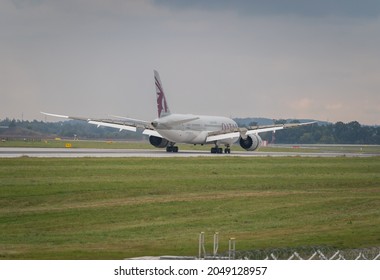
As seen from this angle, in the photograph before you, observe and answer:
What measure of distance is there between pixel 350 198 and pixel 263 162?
40605 mm

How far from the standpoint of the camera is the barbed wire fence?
157ft

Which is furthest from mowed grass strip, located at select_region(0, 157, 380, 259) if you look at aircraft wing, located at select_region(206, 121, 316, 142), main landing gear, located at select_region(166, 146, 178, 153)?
aircraft wing, located at select_region(206, 121, 316, 142)

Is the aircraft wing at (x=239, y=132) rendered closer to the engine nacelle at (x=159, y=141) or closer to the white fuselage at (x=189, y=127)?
the white fuselage at (x=189, y=127)

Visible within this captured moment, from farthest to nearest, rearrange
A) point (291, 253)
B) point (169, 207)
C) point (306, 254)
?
1. point (169, 207)
2. point (306, 254)
3. point (291, 253)

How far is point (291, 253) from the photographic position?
5181 centimetres

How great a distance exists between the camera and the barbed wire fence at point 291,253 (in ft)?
157

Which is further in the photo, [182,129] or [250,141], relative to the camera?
[250,141]

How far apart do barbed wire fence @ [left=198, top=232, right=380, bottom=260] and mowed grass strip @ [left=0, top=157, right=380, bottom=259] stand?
8.62 ft

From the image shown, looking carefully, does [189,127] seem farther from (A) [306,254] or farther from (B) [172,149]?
(A) [306,254]

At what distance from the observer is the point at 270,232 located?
64.8m

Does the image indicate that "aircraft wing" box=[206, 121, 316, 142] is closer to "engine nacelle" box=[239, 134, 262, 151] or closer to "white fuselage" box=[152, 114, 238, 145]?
"engine nacelle" box=[239, 134, 262, 151]

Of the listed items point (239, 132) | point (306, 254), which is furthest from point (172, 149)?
point (306, 254)

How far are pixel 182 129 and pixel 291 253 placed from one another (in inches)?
3963
